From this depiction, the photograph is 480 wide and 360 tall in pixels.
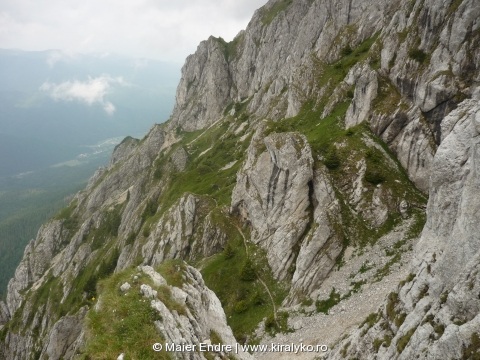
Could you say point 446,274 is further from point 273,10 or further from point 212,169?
point 273,10

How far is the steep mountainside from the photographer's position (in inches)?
837

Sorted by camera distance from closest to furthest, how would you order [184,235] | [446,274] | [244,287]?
[446,274] → [244,287] → [184,235]

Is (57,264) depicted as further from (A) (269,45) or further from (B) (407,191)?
(B) (407,191)

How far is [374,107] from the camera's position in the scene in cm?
5488

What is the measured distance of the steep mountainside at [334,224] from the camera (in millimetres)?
21250

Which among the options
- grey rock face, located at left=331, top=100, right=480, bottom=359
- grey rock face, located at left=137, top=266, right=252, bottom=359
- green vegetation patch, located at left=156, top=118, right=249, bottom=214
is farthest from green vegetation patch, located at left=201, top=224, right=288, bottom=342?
grey rock face, located at left=331, top=100, right=480, bottom=359

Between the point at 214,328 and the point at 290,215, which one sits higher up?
the point at 290,215

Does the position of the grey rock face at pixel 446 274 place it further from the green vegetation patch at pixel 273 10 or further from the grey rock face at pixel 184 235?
the green vegetation patch at pixel 273 10

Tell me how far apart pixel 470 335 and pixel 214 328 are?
61.2 feet

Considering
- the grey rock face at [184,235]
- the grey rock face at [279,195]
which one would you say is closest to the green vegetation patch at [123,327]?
the grey rock face at [279,195]

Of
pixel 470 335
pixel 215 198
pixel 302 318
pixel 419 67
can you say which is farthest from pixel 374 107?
pixel 470 335

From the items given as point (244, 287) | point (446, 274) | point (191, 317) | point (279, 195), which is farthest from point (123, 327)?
point (279, 195)

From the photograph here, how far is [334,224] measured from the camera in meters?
44.7

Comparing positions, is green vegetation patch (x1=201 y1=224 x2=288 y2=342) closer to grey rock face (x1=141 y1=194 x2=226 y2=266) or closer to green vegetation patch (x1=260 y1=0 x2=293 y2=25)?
grey rock face (x1=141 y1=194 x2=226 y2=266)
